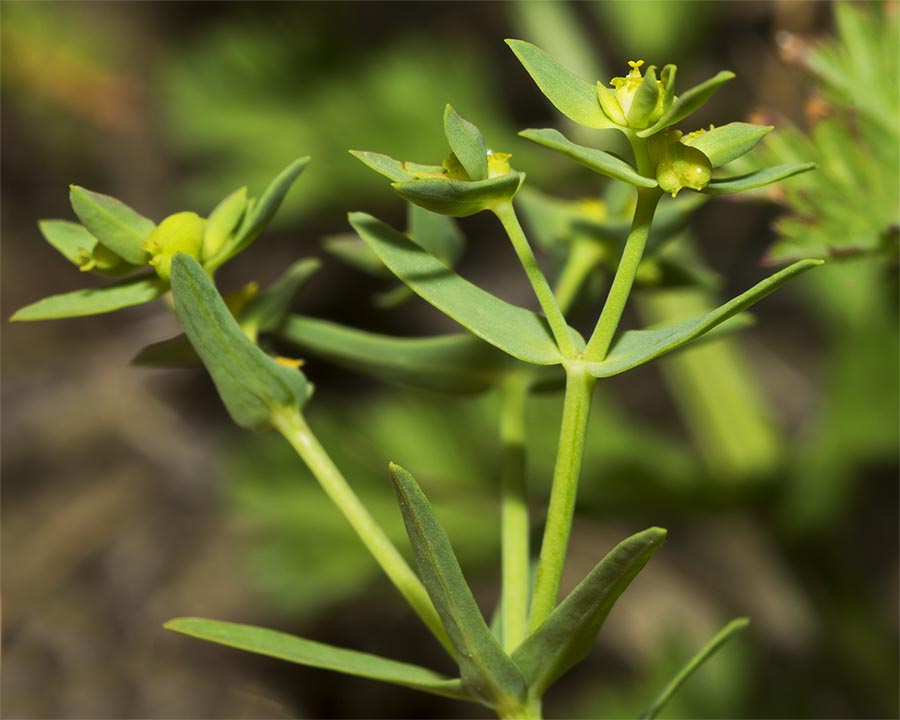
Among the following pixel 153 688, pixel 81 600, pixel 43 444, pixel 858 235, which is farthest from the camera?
pixel 43 444

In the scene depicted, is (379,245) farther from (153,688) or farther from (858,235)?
(153,688)

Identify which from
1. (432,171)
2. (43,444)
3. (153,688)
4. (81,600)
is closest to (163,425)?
(43,444)

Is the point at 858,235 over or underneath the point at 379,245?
underneath

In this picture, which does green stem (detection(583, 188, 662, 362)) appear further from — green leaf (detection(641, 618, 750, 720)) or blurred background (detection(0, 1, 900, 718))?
blurred background (detection(0, 1, 900, 718))

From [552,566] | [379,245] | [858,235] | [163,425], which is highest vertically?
[379,245]

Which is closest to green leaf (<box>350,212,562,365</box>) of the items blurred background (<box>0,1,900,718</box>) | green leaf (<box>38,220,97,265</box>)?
green leaf (<box>38,220,97,265</box>)

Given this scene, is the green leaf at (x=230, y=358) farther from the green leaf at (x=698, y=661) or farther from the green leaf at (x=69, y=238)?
the green leaf at (x=698, y=661)

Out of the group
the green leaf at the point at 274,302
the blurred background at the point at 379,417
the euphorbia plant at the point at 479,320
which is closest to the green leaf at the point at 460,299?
the euphorbia plant at the point at 479,320
